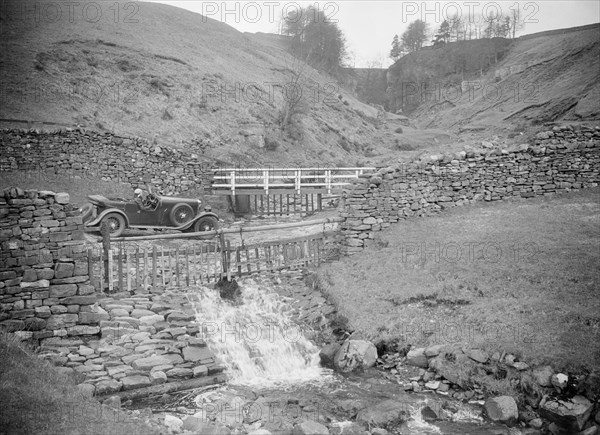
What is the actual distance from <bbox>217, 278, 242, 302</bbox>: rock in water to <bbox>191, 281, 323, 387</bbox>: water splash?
135mm

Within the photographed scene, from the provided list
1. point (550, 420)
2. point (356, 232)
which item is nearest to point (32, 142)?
point (356, 232)

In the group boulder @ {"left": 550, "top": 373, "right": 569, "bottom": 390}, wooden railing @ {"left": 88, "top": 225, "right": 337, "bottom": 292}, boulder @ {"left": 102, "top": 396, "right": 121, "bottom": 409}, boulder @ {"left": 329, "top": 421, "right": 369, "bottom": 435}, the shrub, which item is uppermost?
the shrub

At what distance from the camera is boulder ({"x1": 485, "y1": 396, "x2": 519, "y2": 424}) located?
7.43 metres

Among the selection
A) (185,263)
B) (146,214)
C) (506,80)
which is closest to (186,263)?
(185,263)

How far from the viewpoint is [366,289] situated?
1197 centimetres

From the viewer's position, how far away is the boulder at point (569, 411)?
709 cm

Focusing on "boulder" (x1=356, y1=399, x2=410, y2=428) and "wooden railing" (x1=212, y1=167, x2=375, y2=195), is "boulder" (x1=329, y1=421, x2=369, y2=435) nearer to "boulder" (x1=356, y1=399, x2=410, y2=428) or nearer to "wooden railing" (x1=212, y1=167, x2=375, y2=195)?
"boulder" (x1=356, y1=399, x2=410, y2=428)

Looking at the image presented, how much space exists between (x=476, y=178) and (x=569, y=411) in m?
11.7

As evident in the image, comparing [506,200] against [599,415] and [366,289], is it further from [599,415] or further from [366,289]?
[599,415]

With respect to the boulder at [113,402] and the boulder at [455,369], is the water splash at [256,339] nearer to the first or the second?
the boulder at [113,402]

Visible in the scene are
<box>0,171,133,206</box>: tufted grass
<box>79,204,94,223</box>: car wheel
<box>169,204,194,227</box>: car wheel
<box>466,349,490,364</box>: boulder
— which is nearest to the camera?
<box>466,349,490,364</box>: boulder

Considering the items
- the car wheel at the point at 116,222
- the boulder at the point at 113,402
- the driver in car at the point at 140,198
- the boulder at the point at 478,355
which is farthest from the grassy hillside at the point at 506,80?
the boulder at the point at 113,402

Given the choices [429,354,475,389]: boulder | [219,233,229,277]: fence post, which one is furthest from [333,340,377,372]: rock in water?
[219,233,229,277]: fence post

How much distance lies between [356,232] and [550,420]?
8.26 metres
